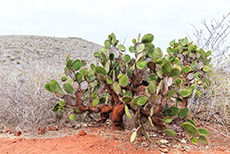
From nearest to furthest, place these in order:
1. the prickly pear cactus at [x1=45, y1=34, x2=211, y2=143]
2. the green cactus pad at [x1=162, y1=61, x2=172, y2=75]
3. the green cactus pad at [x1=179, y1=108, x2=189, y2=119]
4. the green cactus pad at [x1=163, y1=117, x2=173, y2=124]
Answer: the green cactus pad at [x1=162, y1=61, x2=172, y2=75] < the prickly pear cactus at [x1=45, y1=34, x2=211, y2=143] < the green cactus pad at [x1=163, y1=117, x2=173, y2=124] < the green cactus pad at [x1=179, y1=108, x2=189, y2=119]

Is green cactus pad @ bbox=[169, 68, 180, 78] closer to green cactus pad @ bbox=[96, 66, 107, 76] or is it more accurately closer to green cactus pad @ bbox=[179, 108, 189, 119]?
green cactus pad @ bbox=[179, 108, 189, 119]

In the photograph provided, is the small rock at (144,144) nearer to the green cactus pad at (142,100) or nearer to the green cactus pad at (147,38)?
the green cactus pad at (142,100)

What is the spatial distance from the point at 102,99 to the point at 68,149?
1045 millimetres

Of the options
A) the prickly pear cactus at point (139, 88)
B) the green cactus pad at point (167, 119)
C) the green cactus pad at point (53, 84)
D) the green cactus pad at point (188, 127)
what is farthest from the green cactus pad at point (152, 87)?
the green cactus pad at point (53, 84)

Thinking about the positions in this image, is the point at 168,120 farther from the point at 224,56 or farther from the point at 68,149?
the point at 224,56

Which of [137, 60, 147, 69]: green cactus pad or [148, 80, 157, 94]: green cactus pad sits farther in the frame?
[137, 60, 147, 69]: green cactus pad

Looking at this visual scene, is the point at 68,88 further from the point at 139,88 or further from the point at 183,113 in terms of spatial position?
the point at 183,113

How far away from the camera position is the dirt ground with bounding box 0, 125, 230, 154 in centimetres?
219

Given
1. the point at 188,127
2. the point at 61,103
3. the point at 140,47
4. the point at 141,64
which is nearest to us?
the point at 188,127

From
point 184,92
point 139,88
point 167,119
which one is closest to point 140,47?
point 139,88

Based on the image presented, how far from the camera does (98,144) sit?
7.50ft

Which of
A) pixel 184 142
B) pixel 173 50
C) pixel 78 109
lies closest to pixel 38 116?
pixel 78 109

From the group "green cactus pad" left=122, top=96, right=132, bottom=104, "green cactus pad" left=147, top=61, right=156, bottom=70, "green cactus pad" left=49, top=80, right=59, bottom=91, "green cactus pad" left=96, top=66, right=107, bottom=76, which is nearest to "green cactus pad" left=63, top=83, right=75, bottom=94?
"green cactus pad" left=49, top=80, right=59, bottom=91

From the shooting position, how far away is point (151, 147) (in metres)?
2.26
